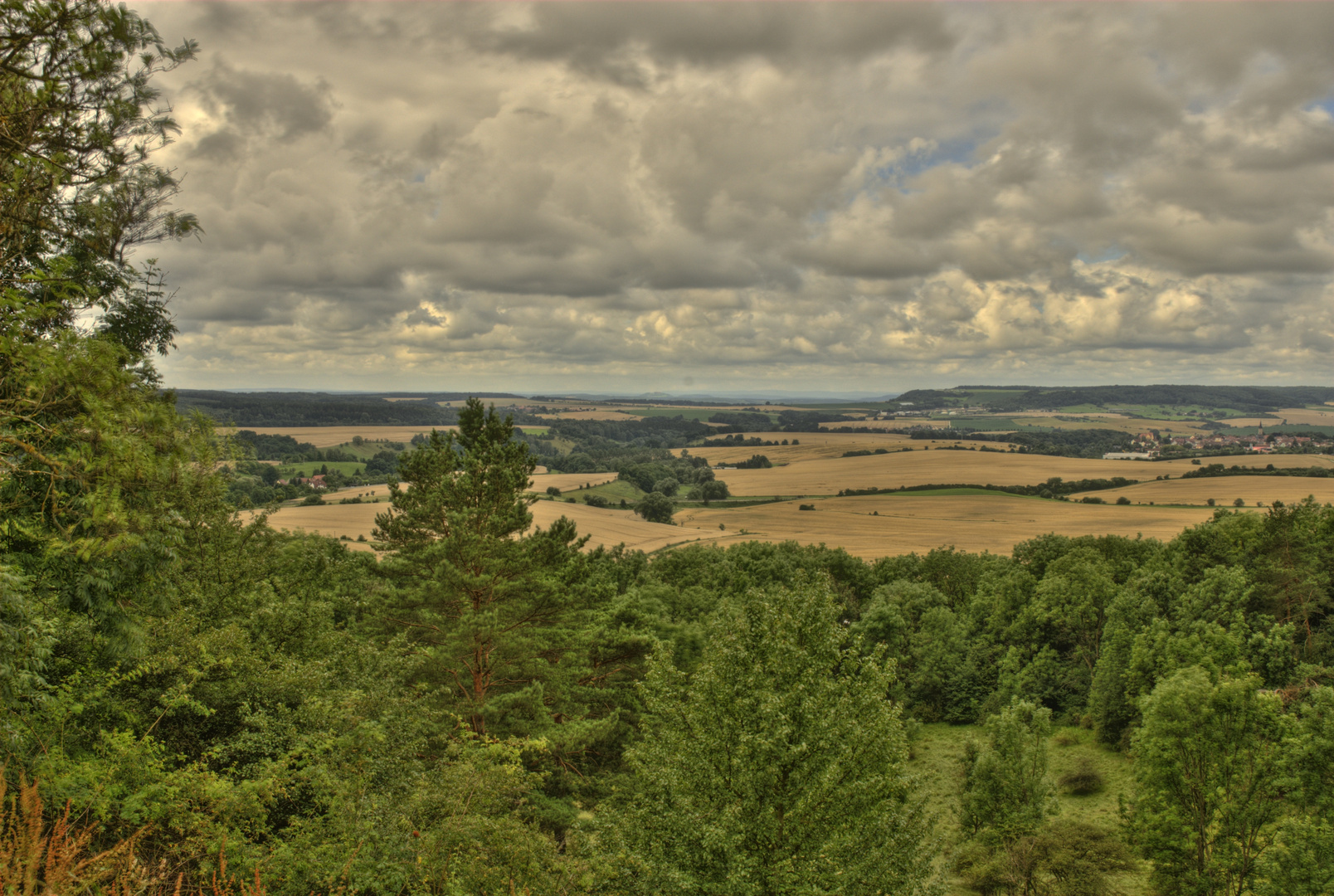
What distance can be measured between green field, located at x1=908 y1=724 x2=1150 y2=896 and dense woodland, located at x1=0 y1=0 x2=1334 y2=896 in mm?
932

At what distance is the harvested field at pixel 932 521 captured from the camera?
230ft

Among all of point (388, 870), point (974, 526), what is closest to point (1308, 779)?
point (388, 870)

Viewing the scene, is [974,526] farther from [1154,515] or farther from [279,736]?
Result: [279,736]

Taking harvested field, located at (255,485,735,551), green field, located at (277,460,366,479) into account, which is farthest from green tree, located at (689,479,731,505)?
green field, located at (277,460,366,479)

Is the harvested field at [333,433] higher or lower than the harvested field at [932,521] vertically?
higher

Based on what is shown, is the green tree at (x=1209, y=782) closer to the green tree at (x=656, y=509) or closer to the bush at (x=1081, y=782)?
the bush at (x=1081, y=782)

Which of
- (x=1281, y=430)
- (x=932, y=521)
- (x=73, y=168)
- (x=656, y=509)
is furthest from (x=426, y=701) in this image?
(x=1281, y=430)

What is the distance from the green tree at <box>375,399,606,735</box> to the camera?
21266 mm

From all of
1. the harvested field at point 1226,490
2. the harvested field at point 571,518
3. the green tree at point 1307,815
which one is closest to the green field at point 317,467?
the harvested field at point 571,518

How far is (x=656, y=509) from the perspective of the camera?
319 feet

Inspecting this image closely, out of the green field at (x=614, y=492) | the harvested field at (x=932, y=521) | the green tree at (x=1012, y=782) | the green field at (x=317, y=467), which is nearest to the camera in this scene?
the green tree at (x=1012, y=782)

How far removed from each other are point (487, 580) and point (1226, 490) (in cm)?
9452

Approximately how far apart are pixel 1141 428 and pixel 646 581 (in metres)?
195

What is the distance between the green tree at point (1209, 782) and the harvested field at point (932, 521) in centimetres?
4525
